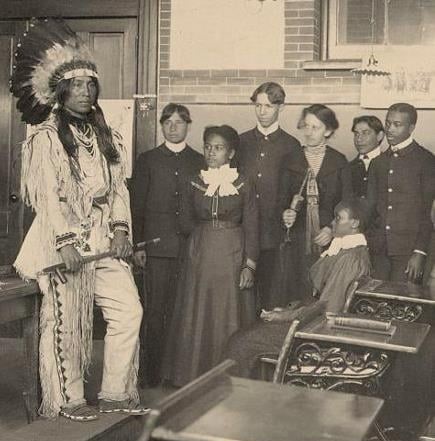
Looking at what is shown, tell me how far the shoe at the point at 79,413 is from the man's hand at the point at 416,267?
2251mm

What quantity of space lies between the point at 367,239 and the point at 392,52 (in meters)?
1.22

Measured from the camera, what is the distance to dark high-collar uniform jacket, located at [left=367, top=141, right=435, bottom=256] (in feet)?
18.7

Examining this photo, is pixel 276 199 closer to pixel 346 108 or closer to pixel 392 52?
pixel 346 108

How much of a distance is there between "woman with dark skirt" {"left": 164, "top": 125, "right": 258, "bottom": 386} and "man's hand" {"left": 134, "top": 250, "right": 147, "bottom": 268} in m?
0.39

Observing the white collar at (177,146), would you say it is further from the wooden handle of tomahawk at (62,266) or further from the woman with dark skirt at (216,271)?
the wooden handle of tomahawk at (62,266)

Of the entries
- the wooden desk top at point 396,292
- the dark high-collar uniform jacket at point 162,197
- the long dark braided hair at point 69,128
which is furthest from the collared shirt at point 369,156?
the long dark braided hair at point 69,128

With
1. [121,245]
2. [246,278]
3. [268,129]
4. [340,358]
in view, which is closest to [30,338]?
[121,245]

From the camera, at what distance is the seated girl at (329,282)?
15.3 feet

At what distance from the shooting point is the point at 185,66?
20.1ft

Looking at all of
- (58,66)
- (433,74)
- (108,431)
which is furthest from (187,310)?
(433,74)

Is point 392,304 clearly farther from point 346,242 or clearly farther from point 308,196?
point 308,196

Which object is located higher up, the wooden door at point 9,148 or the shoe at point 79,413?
the wooden door at point 9,148

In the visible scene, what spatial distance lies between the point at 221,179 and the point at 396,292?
4.78ft

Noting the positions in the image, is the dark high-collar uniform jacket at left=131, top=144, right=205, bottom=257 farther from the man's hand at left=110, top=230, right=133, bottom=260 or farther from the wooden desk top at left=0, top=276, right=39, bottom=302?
the wooden desk top at left=0, top=276, right=39, bottom=302
